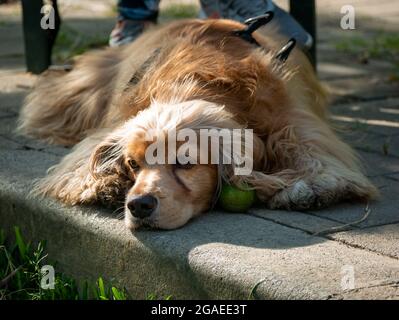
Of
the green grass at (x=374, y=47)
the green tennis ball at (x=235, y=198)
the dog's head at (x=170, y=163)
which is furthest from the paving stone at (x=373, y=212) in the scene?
the green grass at (x=374, y=47)

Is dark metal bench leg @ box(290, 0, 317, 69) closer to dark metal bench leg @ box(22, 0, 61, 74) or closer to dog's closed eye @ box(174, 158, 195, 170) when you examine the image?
dark metal bench leg @ box(22, 0, 61, 74)

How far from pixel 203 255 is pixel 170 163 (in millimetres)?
558

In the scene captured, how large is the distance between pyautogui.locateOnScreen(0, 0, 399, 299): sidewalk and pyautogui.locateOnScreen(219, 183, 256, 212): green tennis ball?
1.9 inches

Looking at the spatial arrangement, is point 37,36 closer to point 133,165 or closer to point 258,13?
point 258,13

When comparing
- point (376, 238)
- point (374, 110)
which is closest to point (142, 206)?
point (376, 238)

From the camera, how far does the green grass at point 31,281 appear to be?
12.1 ft

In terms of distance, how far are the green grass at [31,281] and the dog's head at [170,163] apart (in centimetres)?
28

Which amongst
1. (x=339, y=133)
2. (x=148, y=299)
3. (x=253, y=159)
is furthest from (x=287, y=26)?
(x=148, y=299)

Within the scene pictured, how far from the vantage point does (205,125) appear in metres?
3.85

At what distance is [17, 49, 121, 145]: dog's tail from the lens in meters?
5.16

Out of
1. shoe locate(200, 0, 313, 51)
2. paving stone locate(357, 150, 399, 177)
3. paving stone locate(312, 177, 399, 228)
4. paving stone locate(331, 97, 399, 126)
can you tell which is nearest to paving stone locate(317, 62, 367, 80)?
paving stone locate(331, 97, 399, 126)

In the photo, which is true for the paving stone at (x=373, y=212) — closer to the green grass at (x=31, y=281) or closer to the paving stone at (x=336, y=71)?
the green grass at (x=31, y=281)

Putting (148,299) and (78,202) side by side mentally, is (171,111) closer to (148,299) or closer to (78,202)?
(78,202)
